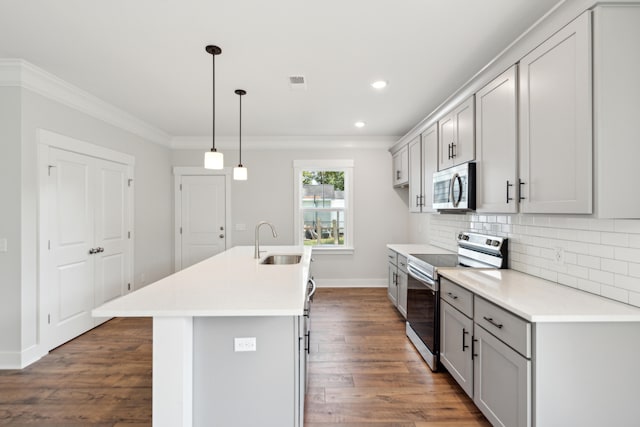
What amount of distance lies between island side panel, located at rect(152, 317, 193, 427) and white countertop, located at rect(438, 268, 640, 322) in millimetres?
1663

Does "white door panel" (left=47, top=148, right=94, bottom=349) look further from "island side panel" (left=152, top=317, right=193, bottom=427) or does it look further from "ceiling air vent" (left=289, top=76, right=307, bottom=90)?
"ceiling air vent" (left=289, top=76, right=307, bottom=90)

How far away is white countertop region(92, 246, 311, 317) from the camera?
1433mm

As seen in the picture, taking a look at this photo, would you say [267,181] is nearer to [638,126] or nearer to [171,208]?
[171,208]

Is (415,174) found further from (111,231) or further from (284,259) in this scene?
(111,231)

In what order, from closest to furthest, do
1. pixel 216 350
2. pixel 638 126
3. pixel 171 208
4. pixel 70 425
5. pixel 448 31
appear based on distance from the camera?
1. pixel 638 126
2. pixel 216 350
3. pixel 70 425
4. pixel 448 31
5. pixel 171 208

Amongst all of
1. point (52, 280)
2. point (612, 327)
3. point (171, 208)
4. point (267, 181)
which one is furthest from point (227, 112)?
point (612, 327)

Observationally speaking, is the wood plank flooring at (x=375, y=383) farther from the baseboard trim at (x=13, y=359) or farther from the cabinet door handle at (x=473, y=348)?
the baseboard trim at (x=13, y=359)

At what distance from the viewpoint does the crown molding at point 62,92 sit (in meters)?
2.62

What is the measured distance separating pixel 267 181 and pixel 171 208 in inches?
67.3

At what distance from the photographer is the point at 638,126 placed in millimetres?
1427

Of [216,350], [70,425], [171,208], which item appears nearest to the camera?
[216,350]

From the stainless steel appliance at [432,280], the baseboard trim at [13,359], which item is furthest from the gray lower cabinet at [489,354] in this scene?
the baseboard trim at [13,359]

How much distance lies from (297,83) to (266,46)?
Result: 67 cm

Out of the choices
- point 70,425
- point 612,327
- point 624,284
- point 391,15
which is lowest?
point 70,425
